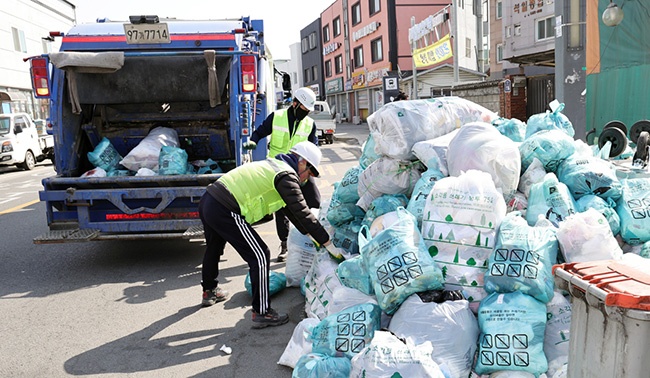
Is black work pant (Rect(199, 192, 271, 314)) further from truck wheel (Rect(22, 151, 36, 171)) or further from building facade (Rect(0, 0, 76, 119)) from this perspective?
building facade (Rect(0, 0, 76, 119))

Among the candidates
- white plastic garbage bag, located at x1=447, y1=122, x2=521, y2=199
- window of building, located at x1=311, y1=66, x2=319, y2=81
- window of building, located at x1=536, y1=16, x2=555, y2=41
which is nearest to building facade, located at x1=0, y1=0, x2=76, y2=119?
window of building, located at x1=536, y1=16, x2=555, y2=41

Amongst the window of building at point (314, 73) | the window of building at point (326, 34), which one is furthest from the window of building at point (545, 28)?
the window of building at point (314, 73)

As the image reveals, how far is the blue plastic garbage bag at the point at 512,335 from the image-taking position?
250cm

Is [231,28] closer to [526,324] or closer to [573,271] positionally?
[526,324]

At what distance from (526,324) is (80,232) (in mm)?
4165

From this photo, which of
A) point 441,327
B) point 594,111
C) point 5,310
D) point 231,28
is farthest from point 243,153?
point 594,111

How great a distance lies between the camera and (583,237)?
9.66ft

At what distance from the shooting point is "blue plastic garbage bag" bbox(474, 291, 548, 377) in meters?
2.50

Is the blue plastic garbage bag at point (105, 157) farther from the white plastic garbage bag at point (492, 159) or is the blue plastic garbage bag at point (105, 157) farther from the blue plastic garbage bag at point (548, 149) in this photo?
the blue plastic garbage bag at point (548, 149)

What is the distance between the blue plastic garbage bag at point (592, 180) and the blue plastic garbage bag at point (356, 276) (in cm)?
169

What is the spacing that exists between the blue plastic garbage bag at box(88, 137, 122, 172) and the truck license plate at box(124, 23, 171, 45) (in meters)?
1.15

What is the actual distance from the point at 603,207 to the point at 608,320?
2.18 meters

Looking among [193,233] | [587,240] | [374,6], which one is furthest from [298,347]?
[374,6]

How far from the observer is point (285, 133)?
5750 mm
